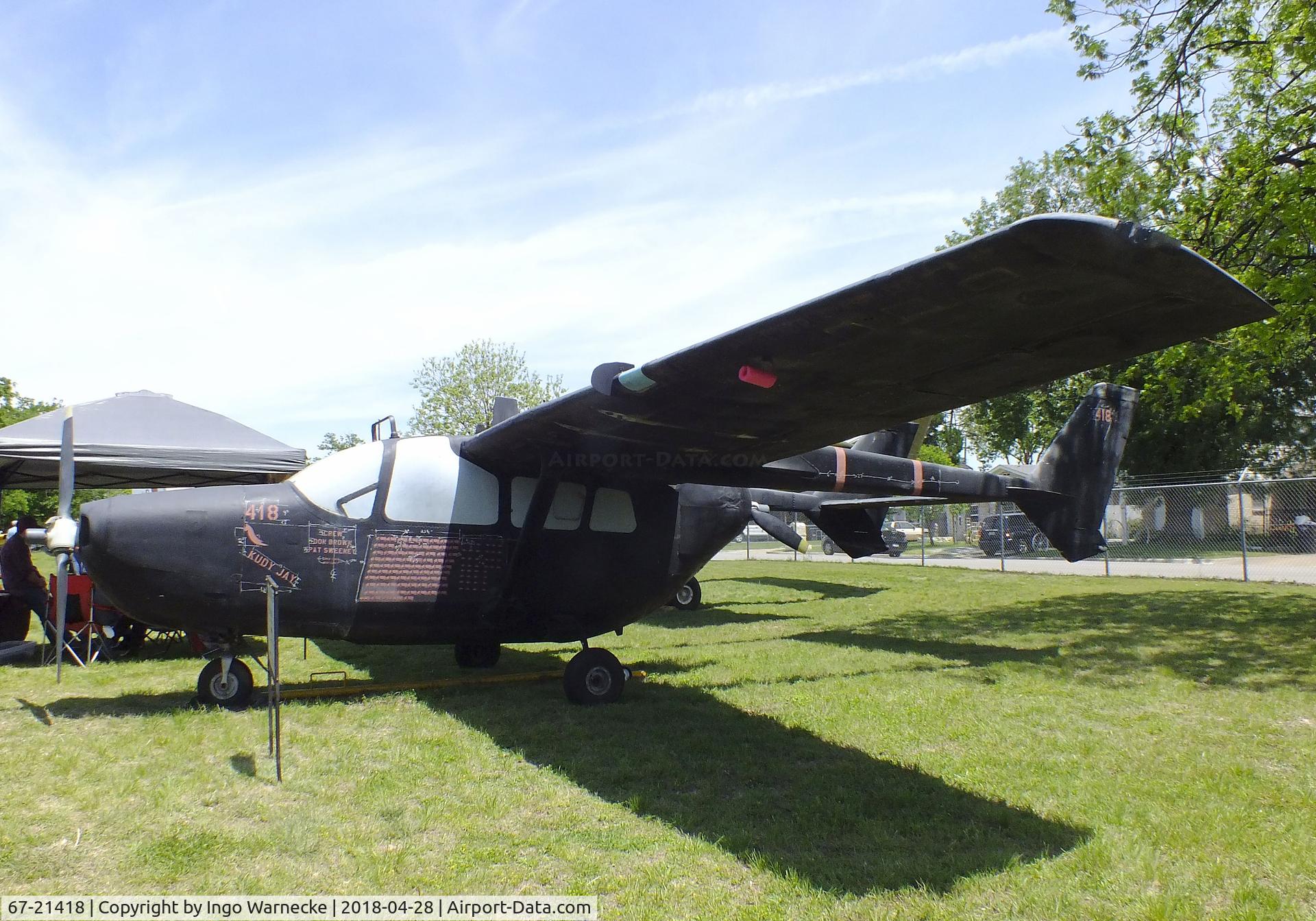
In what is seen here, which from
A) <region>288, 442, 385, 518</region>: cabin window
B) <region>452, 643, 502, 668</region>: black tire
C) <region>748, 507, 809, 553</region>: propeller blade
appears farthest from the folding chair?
<region>748, 507, 809, 553</region>: propeller blade

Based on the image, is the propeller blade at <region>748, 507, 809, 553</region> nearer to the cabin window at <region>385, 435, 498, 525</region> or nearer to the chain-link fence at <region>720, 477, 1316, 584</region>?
the chain-link fence at <region>720, 477, 1316, 584</region>

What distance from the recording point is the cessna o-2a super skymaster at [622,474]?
12.1 ft

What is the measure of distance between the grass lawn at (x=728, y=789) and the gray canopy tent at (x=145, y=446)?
2.73 m

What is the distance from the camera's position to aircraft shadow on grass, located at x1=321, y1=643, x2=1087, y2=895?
12.5ft

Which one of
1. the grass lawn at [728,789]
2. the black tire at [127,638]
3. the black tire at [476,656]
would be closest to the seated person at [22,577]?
the black tire at [127,638]

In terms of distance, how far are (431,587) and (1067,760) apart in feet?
16.3

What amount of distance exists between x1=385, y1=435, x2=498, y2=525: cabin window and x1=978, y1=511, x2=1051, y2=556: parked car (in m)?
27.2

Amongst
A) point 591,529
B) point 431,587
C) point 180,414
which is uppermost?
point 180,414

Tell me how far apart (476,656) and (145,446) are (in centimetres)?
556

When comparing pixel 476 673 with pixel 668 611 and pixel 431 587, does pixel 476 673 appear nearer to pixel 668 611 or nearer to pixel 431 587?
pixel 431 587

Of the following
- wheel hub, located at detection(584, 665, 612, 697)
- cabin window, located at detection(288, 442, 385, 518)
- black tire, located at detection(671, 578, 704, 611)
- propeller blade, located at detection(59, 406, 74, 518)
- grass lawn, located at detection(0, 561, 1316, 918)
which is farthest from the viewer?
black tire, located at detection(671, 578, 704, 611)

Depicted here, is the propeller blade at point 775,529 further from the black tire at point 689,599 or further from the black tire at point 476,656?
the black tire at point 476,656

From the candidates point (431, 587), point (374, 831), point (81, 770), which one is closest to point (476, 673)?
point (431, 587)

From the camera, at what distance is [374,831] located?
408 centimetres
